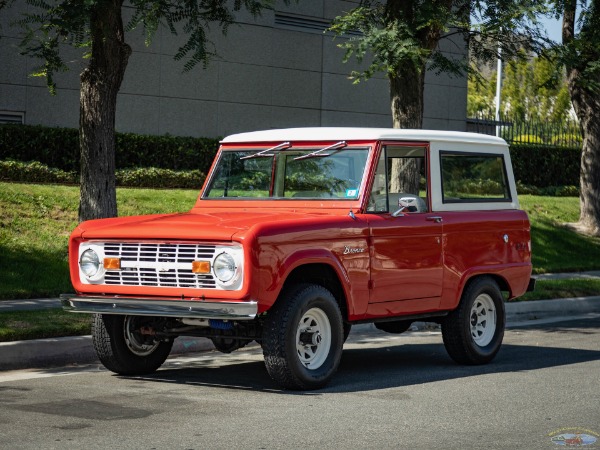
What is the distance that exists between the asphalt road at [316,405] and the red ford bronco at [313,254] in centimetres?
39

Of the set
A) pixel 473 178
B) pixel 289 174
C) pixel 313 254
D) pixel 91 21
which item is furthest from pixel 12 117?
pixel 313 254

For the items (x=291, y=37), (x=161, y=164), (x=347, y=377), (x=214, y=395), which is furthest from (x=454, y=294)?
(x=291, y=37)

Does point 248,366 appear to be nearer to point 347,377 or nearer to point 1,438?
point 347,377

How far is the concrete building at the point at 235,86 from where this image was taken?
23.2m

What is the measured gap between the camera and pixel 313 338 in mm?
9094

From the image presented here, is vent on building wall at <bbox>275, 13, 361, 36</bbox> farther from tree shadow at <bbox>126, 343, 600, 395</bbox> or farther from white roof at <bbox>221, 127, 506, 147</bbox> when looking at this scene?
white roof at <bbox>221, 127, 506, 147</bbox>

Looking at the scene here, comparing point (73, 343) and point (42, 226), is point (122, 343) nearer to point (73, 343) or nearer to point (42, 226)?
point (73, 343)

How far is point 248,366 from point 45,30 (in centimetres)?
512

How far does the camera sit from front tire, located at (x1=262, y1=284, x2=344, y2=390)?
8734 millimetres

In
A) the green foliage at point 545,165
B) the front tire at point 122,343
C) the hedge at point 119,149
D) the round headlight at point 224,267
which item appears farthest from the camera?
the green foliage at point 545,165

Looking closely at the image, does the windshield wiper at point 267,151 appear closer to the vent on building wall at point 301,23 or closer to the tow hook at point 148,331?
the tow hook at point 148,331

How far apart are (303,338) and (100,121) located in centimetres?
599

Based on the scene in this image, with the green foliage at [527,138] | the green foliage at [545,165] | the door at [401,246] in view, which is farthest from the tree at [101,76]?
the green foliage at [527,138]

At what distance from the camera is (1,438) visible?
7.01 m
